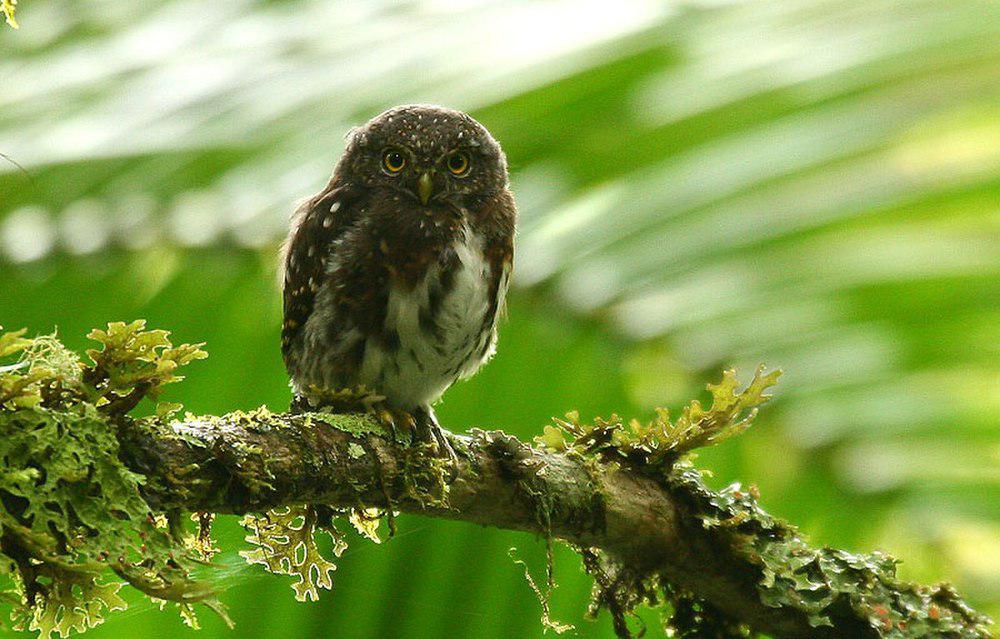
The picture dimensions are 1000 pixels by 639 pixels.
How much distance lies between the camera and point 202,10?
2.41 metres

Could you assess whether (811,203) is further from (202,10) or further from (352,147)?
(352,147)

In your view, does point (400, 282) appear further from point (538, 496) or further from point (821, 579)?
point (821, 579)

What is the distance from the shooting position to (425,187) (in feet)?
11.7

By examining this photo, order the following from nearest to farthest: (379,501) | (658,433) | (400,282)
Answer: (379,501)
(658,433)
(400,282)

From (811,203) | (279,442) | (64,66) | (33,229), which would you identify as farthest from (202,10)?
(811,203)

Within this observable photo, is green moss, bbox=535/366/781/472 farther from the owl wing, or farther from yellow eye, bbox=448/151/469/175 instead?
yellow eye, bbox=448/151/469/175

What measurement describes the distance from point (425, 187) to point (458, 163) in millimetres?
198

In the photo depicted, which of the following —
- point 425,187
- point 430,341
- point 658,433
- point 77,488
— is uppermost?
point 425,187

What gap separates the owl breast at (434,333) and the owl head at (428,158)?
0.27 metres

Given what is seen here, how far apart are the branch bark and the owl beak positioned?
3.56 ft

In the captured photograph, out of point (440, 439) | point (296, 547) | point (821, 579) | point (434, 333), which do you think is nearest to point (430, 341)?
point (434, 333)

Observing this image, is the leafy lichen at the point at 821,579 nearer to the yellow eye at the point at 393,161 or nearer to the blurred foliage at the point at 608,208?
the blurred foliage at the point at 608,208

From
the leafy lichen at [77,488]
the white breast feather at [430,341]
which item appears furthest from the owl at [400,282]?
the leafy lichen at [77,488]

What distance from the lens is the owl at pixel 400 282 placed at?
131 inches
